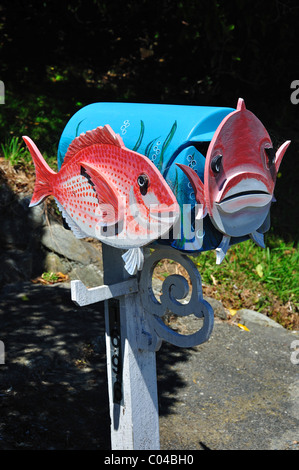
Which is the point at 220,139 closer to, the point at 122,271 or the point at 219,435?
the point at 122,271

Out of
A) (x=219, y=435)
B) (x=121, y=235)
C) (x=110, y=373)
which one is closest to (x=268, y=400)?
(x=219, y=435)

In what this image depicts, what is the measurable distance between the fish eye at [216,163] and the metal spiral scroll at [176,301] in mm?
551

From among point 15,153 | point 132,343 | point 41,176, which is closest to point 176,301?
point 132,343

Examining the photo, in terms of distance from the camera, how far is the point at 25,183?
22.6 ft

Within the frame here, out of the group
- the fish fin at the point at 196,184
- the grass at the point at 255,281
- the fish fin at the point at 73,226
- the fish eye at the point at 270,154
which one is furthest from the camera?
the grass at the point at 255,281

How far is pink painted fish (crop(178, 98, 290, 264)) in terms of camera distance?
9.05 ft

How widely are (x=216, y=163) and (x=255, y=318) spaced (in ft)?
12.9

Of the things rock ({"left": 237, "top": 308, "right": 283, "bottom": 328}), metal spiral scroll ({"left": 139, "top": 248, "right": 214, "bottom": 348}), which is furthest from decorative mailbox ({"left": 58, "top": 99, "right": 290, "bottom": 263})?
rock ({"left": 237, "top": 308, "right": 283, "bottom": 328})

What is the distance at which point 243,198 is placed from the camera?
288 centimetres

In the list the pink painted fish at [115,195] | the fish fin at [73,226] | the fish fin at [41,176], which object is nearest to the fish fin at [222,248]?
the pink painted fish at [115,195]

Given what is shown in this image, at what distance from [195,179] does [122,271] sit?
0.79 meters

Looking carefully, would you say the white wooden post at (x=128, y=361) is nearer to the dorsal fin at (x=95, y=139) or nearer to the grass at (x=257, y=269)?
the dorsal fin at (x=95, y=139)

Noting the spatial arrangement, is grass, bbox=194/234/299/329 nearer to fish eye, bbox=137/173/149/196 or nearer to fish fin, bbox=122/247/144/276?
fish fin, bbox=122/247/144/276

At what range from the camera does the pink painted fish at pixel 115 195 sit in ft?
9.24
